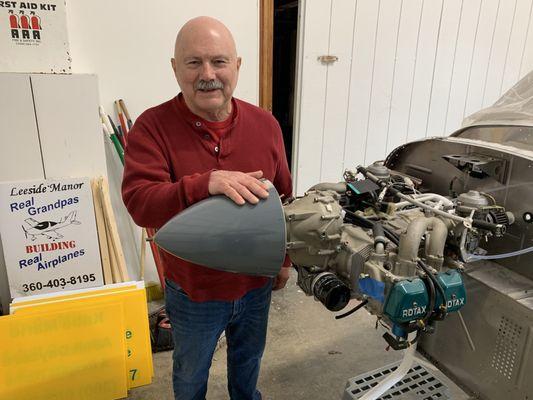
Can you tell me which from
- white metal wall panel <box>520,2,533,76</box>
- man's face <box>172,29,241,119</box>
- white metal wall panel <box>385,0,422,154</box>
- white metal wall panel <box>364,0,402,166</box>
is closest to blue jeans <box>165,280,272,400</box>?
man's face <box>172,29,241,119</box>

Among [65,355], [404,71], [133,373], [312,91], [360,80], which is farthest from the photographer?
[404,71]

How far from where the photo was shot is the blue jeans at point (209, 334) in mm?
1341

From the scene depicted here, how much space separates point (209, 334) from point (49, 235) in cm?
111

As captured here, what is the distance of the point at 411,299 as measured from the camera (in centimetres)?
99

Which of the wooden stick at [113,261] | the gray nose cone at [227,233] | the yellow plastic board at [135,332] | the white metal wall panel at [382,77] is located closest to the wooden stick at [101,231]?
the wooden stick at [113,261]

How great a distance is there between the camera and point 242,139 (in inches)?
50.8

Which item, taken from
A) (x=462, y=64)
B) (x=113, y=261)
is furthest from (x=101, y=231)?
(x=462, y=64)

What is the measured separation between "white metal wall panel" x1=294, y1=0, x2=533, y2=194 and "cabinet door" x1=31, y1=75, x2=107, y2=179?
143cm

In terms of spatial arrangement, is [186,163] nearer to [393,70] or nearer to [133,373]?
[133,373]

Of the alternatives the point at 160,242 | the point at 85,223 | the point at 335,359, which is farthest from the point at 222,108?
the point at 335,359

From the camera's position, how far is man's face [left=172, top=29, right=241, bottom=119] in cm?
115

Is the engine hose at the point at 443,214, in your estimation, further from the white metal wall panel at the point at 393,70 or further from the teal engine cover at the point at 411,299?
the white metal wall panel at the point at 393,70

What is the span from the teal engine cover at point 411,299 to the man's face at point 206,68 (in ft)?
2.43

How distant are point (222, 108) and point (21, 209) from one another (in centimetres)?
127
